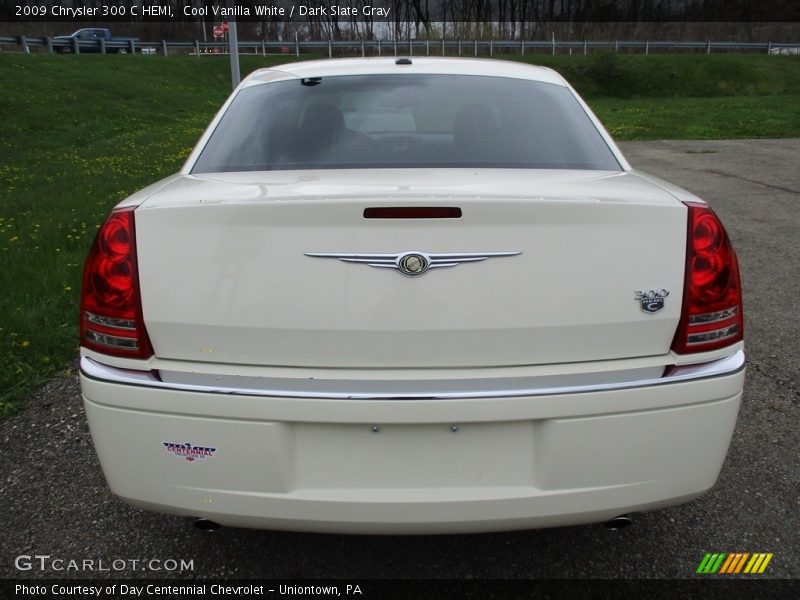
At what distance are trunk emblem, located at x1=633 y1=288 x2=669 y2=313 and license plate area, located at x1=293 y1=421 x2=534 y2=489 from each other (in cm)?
43

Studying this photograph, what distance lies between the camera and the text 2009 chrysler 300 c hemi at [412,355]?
1654mm

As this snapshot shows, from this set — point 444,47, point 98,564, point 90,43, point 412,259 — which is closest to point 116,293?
point 412,259

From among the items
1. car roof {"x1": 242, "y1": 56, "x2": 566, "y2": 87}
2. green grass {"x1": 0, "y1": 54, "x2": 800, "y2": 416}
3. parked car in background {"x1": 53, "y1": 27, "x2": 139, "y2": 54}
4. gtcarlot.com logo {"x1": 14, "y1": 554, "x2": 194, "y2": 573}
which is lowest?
gtcarlot.com logo {"x1": 14, "y1": 554, "x2": 194, "y2": 573}

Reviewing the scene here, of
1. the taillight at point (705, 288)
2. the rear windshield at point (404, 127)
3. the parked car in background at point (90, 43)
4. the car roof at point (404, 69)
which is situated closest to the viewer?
the taillight at point (705, 288)

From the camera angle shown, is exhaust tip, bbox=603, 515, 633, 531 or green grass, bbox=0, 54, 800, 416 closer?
exhaust tip, bbox=603, 515, 633, 531

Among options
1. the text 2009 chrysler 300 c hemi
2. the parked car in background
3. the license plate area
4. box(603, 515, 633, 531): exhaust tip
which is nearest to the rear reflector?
the text 2009 chrysler 300 c hemi

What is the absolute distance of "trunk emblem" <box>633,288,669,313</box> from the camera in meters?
1.69

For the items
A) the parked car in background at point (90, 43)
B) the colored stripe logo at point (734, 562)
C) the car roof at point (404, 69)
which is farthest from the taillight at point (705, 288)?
the parked car in background at point (90, 43)

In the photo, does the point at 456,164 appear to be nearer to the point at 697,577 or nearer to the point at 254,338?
the point at 254,338

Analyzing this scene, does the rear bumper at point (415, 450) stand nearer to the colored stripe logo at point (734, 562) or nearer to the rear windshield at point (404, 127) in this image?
the colored stripe logo at point (734, 562)

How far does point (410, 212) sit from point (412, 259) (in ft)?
0.40

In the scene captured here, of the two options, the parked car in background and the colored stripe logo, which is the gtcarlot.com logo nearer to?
the colored stripe logo

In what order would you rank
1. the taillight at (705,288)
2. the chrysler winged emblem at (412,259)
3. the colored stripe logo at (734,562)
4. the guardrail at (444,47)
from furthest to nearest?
1. the guardrail at (444,47)
2. the colored stripe logo at (734,562)
3. the taillight at (705,288)
4. the chrysler winged emblem at (412,259)

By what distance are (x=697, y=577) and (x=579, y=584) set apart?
1.27ft
